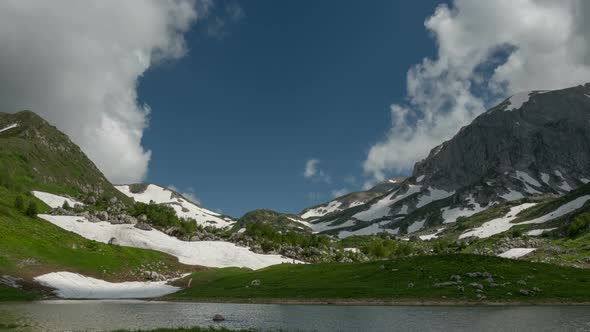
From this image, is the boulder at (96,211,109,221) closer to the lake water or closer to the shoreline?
the shoreline

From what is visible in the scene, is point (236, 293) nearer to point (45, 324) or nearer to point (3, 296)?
point (3, 296)

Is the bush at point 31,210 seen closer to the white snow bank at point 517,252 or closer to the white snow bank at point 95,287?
the white snow bank at point 95,287

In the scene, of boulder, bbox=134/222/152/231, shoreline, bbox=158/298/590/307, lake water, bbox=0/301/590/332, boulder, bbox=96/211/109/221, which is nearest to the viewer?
lake water, bbox=0/301/590/332

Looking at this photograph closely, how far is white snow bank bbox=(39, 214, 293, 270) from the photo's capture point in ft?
548

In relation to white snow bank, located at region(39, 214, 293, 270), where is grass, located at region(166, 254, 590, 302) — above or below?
below

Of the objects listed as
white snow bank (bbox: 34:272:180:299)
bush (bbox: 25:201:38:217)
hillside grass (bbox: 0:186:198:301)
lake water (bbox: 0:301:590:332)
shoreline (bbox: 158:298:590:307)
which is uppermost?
bush (bbox: 25:201:38:217)

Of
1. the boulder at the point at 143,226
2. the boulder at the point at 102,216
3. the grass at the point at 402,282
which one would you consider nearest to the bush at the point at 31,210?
the boulder at the point at 102,216

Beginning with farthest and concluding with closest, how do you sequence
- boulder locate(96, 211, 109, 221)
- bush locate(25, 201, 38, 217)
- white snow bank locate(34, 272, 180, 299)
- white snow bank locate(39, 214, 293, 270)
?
boulder locate(96, 211, 109, 221)
white snow bank locate(39, 214, 293, 270)
bush locate(25, 201, 38, 217)
white snow bank locate(34, 272, 180, 299)

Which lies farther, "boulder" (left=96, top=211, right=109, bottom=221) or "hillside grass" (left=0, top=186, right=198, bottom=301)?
"boulder" (left=96, top=211, right=109, bottom=221)

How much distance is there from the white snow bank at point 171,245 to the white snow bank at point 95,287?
40.6 m

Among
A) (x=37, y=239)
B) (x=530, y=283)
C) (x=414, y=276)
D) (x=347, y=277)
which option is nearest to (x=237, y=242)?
(x=37, y=239)

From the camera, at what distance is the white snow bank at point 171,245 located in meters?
167

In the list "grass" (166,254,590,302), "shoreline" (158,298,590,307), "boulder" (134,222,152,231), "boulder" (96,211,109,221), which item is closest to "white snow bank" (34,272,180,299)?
"grass" (166,254,590,302)

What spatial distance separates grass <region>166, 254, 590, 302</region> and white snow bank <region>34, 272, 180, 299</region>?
9.19m
